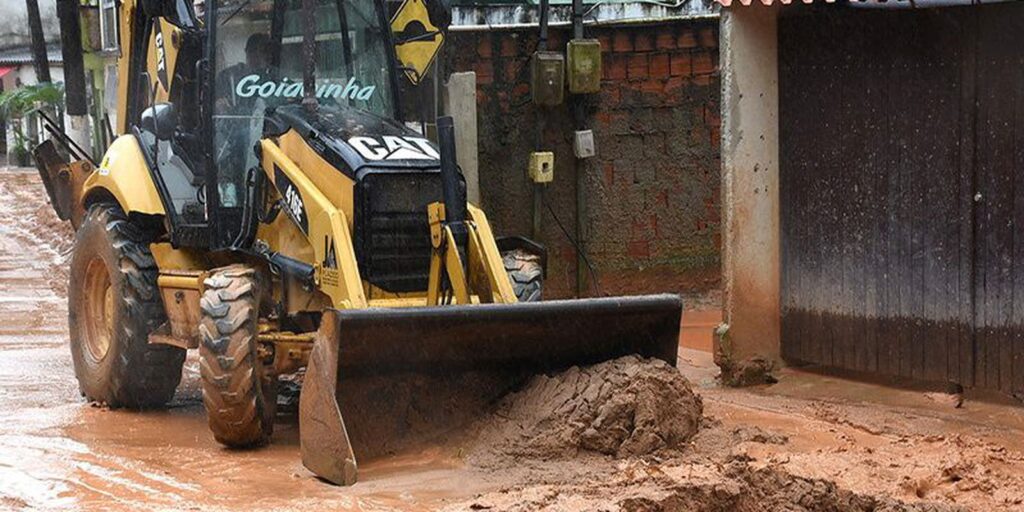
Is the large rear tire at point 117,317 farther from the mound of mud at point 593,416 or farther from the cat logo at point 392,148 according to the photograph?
the mound of mud at point 593,416

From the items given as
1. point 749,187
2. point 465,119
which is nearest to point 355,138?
point 749,187

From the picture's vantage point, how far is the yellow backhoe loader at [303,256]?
7.69 m

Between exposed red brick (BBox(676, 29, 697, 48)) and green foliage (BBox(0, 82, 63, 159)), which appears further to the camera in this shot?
green foliage (BBox(0, 82, 63, 159))

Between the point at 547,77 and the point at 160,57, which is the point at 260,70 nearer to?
the point at 160,57

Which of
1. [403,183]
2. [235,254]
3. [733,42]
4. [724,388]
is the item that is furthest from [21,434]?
[733,42]

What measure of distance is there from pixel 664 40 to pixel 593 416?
6.76m

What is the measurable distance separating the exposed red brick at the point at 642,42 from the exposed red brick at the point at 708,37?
0.46 metres

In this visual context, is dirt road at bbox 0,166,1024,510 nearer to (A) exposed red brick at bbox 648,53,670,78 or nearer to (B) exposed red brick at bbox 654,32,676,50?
(A) exposed red brick at bbox 648,53,670,78

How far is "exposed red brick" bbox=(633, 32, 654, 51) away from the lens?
44.9ft

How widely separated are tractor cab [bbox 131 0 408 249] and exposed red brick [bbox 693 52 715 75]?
509cm

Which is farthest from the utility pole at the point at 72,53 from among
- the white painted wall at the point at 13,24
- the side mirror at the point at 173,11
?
the white painted wall at the point at 13,24

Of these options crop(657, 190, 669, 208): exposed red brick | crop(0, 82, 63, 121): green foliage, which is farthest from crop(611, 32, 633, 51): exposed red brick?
crop(0, 82, 63, 121): green foliage

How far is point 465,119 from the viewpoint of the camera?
13.0m

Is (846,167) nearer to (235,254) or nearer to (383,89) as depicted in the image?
(383,89)
